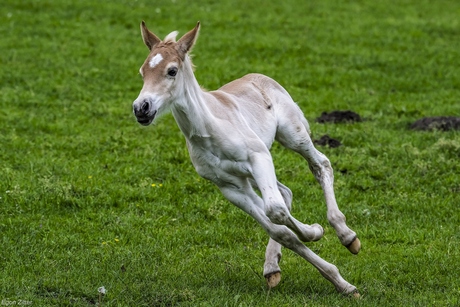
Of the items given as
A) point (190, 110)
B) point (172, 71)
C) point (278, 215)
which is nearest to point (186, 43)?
point (172, 71)

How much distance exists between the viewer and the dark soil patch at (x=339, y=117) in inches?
530

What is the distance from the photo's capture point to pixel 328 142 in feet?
39.9

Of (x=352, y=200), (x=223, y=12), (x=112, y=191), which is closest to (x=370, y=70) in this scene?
(x=223, y=12)

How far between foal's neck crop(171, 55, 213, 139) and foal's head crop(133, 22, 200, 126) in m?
0.03

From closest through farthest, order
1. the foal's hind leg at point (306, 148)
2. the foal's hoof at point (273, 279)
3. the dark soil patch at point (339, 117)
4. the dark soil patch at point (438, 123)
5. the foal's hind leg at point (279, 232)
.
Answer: the foal's hind leg at point (279, 232), the foal's hoof at point (273, 279), the foal's hind leg at point (306, 148), the dark soil patch at point (438, 123), the dark soil patch at point (339, 117)

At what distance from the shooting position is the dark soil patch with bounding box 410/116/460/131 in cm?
1291

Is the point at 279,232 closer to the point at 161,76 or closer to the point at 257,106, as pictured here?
the point at 257,106

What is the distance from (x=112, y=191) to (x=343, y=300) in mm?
4169

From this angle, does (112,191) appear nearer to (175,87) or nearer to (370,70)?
(175,87)

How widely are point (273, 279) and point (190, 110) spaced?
5.63 ft

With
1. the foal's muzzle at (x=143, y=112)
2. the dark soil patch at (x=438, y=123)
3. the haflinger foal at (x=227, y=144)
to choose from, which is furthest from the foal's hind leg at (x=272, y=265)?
the dark soil patch at (x=438, y=123)

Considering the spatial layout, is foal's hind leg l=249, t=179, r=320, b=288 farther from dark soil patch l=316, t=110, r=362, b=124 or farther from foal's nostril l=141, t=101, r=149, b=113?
dark soil patch l=316, t=110, r=362, b=124

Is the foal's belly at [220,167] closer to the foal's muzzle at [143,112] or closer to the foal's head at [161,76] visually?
the foal's head at [161,76]

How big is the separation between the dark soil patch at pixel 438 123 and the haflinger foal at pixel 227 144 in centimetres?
596
